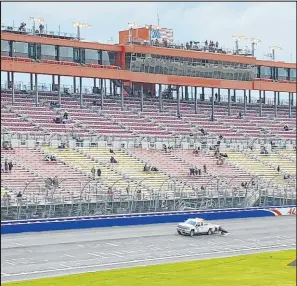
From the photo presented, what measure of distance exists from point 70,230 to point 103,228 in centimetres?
226

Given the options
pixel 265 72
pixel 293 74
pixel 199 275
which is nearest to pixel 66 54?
pixel 265 72

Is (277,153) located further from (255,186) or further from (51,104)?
(51,104)

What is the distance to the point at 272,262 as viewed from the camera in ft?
111

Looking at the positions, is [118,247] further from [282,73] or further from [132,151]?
[282,73]

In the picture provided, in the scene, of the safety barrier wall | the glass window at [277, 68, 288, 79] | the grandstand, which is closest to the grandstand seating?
the grandstand

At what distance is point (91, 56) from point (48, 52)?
16.3ft

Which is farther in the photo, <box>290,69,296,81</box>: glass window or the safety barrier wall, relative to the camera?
<box>290,69,296,81</box>: glass window

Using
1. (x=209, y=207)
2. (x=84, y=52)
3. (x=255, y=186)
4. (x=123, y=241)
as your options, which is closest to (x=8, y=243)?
(x=123, y=241)

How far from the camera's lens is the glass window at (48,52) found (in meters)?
66.9

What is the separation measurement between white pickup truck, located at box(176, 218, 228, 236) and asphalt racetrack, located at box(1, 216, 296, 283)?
42cm

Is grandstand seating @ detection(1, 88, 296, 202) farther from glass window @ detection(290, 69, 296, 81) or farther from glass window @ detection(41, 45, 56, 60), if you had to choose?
glass window @ detection(290, 69, 296, 81)

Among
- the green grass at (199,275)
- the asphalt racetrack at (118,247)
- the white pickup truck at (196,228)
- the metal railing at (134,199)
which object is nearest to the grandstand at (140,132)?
the metal railing at (134,199)

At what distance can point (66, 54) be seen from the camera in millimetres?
68875

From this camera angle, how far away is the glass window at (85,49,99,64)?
7080cm
